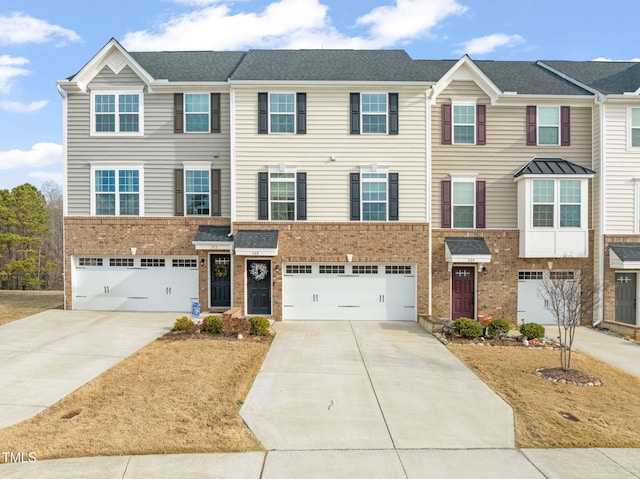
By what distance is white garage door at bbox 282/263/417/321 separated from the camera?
1557 cm

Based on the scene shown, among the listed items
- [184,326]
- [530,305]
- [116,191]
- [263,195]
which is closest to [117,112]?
[116,191]

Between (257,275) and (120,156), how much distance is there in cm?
697

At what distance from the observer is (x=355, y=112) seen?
607 inches

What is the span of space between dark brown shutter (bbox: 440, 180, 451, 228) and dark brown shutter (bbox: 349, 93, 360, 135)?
152 inches

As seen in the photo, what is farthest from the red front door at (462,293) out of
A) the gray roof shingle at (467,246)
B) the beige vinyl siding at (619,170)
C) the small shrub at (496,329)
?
the beige vinyl siding at (619,170)

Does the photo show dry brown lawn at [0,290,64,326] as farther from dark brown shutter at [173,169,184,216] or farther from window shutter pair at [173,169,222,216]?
window shutter pair at [173,169,222,216]

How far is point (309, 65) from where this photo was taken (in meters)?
16.4

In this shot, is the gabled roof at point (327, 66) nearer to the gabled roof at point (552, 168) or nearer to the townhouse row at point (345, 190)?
the townhouse row at point (345, 190)

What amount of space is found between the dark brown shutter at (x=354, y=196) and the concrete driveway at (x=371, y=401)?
5016 mm

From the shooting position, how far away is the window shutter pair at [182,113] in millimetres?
15898

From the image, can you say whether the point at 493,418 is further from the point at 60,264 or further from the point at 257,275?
the point at 60,264

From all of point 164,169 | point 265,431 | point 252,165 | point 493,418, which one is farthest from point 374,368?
point 164,169

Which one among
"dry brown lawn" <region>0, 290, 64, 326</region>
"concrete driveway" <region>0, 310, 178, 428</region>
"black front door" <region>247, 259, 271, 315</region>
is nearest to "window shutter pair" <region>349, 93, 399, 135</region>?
"black front door" <region>247, 259, 271, 315</region>

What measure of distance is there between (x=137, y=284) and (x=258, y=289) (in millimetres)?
4790
